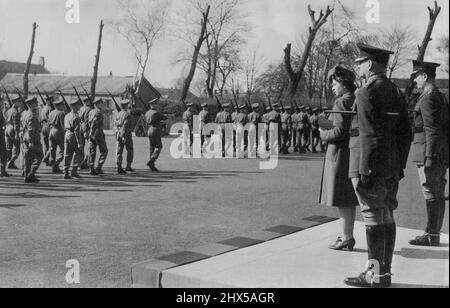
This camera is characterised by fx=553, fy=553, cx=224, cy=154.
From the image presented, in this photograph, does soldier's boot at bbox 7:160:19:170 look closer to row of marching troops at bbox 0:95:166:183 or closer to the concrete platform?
row of marching troops at bbox 0:95:166:183

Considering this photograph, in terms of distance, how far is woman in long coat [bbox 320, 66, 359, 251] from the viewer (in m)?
4.91

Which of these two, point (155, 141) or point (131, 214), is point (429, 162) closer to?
point (131, 214)

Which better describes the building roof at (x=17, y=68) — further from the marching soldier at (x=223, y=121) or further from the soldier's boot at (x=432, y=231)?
the soldier's boot at (x=432, y=231)

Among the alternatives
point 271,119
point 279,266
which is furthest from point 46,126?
point 279,266

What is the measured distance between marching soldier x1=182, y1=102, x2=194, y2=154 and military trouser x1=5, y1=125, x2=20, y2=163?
594cm

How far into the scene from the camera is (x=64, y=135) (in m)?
11.9

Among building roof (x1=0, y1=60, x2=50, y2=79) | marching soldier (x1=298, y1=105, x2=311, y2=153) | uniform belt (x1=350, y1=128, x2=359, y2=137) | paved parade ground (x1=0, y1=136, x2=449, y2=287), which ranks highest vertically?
building roof (x1=0, y1=60, x2=50, y2=79)

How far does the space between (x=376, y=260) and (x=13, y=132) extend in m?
11.0

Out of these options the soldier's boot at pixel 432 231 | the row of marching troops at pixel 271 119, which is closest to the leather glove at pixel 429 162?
the soldier's boot at pixel 432 231

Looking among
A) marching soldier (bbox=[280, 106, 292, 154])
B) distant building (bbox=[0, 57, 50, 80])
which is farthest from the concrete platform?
distant building (bbox=[0, 57, 50, 80])

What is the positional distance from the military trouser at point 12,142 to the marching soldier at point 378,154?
421 inches

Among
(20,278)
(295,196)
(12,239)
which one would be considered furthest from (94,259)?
(295,196)

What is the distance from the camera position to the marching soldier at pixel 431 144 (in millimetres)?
5051
